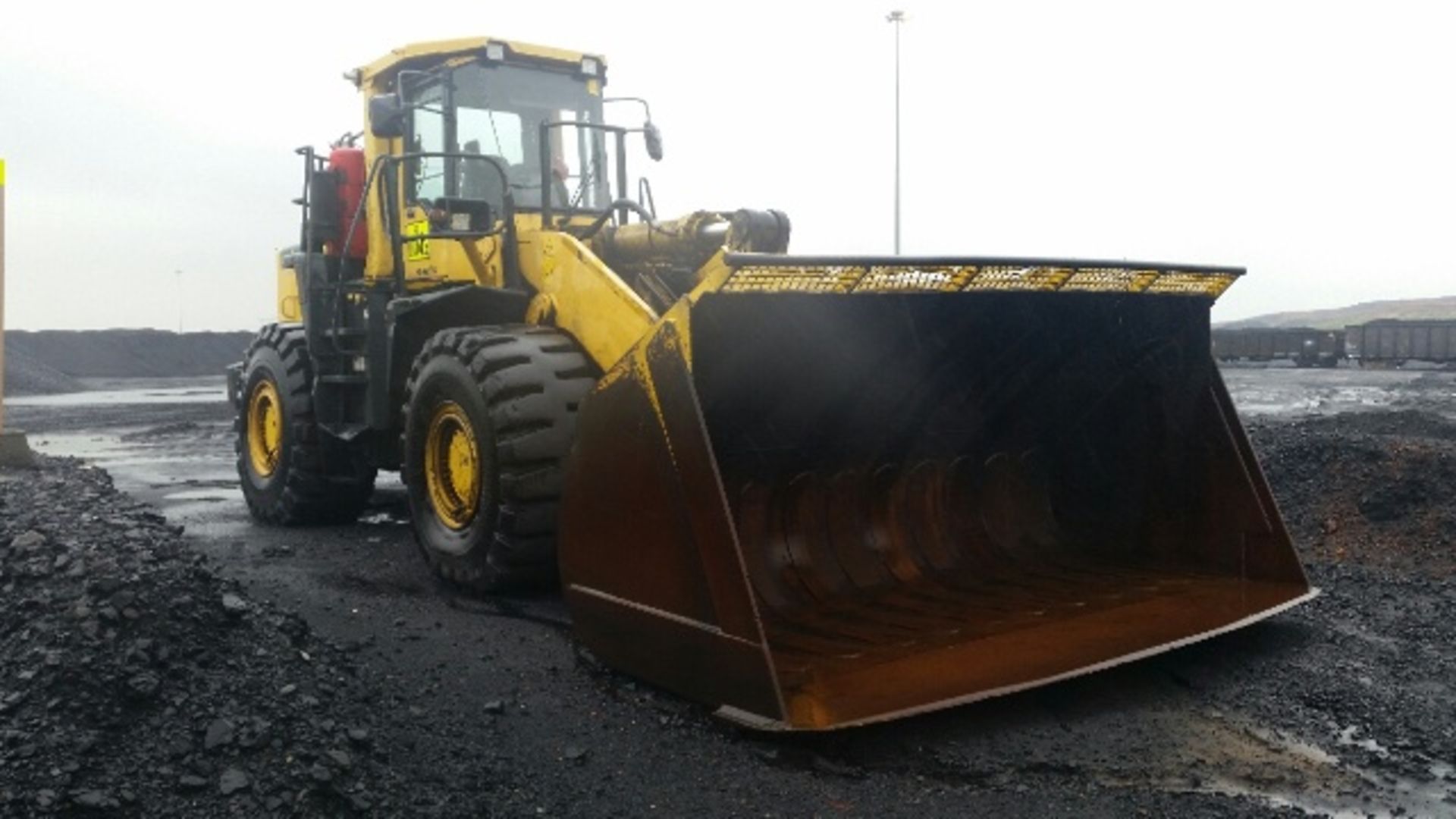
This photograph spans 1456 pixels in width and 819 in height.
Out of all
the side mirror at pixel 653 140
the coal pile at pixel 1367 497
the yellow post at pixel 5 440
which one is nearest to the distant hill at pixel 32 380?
the yellow post at pixel 5 440

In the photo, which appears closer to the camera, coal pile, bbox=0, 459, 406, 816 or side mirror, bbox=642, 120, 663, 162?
coal pile, bbox=0, 459, 406, 816

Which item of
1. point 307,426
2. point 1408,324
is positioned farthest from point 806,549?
point 1408,324

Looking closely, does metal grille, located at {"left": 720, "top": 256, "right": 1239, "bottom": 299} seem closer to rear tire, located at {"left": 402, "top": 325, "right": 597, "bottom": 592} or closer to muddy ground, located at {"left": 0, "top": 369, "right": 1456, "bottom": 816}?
rear tire, located at {"left": 402, "top": 325, "right": 597, "bottom": 592}

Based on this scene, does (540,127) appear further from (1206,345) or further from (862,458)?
(1206,345)

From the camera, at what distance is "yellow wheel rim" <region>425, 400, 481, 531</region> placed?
19.6 ft

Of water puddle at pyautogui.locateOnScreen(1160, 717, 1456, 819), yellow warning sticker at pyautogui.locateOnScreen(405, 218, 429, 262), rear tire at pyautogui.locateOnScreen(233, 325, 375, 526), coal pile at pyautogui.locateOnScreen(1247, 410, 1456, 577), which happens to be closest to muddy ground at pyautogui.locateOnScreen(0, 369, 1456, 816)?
water puddle at pyautogui.locateOnScreen(1160, 717, 1456, 819)

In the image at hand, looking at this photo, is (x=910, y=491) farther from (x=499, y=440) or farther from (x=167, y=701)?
(x=167, y=701)

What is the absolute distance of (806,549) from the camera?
5.48 metres

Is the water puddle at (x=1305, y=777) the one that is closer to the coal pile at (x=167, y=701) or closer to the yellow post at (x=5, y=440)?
the coal pile at (x=167, y=701)

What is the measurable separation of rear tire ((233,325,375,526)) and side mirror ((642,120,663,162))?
2.65 metres

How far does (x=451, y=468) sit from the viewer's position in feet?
20.4

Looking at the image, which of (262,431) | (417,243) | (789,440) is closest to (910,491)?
(789,440)

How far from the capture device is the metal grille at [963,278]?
14.4 ft

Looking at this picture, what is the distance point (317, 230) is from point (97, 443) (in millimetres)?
11500
